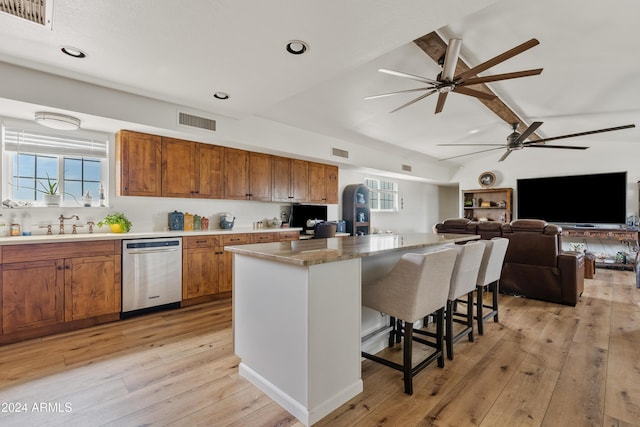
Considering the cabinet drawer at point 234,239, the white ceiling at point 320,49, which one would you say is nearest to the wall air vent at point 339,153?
the white ceiling at point 320,49

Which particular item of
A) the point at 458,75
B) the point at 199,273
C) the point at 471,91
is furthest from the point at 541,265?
the point at 199,273

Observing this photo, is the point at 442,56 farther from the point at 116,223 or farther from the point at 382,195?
the point at 382,195

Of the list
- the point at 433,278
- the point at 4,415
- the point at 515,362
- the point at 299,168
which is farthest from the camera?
the point at 299,168

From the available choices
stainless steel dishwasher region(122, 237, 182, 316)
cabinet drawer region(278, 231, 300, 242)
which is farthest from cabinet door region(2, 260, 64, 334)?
cabinet drawer region(278, 231, 300, 242)

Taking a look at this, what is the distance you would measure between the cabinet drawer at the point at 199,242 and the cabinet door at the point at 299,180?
1.59 m

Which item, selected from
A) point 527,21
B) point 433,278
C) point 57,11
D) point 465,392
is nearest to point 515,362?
point 465,392

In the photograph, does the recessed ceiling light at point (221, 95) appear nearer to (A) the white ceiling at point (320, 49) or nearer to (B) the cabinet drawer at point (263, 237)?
(A) the white ceiling at point (320, 49)

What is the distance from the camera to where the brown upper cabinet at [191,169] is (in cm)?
377

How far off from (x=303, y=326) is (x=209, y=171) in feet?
10.1

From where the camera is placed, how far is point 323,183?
5.64 meters

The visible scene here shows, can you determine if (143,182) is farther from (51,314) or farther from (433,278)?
(433,278)

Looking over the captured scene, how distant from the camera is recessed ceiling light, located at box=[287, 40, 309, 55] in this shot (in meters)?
2.25

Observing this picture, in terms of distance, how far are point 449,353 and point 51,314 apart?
3.62 meters

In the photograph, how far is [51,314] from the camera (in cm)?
287
